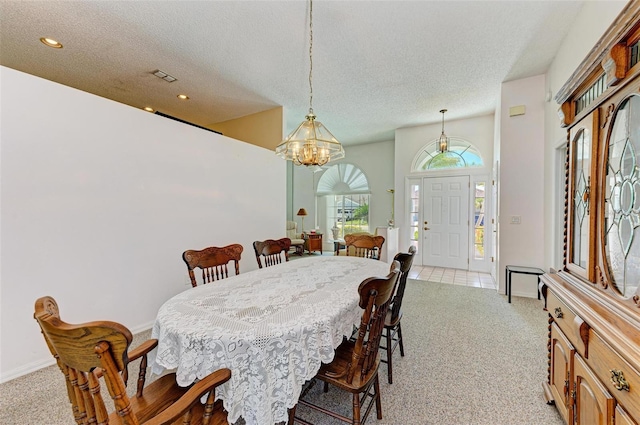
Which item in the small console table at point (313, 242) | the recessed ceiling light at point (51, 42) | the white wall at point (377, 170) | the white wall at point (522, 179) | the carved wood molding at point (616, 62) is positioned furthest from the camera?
the small console table at point (313, 242)

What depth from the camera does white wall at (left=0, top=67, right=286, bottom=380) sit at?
1977 mm

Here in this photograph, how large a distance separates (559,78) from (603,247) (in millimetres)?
2996

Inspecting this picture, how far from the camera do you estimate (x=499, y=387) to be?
1.85 m

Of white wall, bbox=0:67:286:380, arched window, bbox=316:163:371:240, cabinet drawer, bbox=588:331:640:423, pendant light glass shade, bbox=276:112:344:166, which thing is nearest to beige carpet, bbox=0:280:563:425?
white wall, bbox=0:67:286:380

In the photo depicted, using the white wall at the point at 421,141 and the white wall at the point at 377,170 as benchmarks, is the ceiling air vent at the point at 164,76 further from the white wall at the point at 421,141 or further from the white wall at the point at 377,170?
the white wall at the point at 377,170

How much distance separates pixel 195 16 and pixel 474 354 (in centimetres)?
404

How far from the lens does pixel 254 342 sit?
1095 millimetres

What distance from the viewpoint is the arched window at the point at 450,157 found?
5.36 m

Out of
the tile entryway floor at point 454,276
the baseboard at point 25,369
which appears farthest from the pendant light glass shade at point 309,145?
the tile entryway floor at point 454,276

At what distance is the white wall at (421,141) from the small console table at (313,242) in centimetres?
233

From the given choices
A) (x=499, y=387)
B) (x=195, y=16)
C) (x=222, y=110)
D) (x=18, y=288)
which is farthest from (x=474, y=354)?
(x=222, y=110)

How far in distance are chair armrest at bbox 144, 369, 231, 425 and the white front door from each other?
5.53 m

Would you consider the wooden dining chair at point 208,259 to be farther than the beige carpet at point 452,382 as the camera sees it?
Yes

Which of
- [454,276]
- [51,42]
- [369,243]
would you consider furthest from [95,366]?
[454,276]
